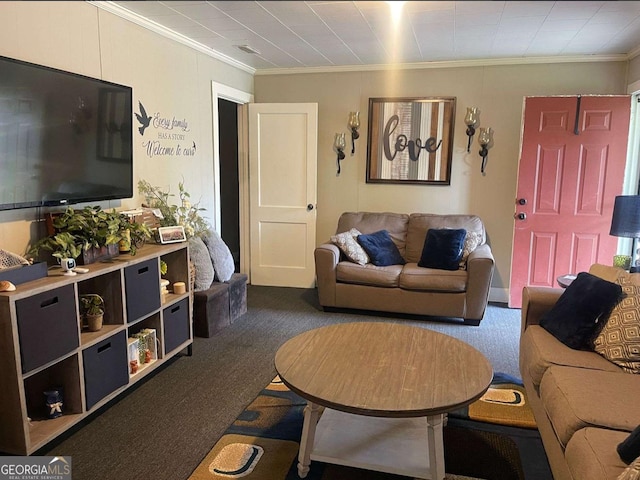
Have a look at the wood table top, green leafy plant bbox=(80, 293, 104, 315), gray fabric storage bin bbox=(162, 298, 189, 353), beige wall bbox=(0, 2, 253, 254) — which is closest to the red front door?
the wood table top

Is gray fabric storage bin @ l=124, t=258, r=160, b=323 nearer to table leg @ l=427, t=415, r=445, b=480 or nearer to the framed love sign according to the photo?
table leg @ l=427, t=415, r=445, b=480

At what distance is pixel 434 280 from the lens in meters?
3.92

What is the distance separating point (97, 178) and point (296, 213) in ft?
7.99

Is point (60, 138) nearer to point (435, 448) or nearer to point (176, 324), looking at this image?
point (176, 324)

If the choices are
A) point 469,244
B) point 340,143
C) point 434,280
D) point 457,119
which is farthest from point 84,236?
point 457,119

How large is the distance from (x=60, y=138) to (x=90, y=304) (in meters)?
0.86

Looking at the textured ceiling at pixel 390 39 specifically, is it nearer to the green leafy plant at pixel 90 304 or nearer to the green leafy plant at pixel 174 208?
the green leafy plant at pixel 174 208

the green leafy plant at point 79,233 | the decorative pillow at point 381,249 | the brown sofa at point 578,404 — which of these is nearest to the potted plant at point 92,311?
A: the green leafy plant at point 79,233

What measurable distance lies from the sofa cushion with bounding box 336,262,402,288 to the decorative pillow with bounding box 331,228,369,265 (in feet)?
0.19

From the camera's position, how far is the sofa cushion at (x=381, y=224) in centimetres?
453

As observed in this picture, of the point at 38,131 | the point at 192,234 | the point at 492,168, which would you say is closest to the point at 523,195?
the point at 492,168

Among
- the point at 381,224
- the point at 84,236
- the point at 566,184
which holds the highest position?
the point at 566,184

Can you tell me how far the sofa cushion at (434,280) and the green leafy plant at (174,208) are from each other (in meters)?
1.73

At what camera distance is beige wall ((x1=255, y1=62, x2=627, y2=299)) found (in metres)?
4.31
